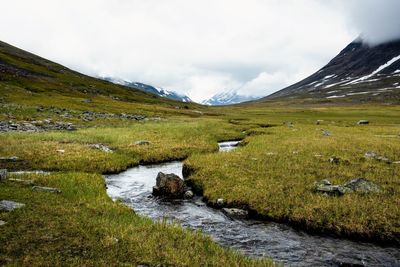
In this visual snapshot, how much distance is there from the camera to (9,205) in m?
14.8

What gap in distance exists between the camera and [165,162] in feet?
107

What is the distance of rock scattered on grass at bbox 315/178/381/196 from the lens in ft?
64.0

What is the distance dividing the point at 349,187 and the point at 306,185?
231 centimetres

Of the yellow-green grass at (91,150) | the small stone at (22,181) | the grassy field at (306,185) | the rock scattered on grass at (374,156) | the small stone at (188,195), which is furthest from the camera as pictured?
the rock scattered on grass at (374,156)

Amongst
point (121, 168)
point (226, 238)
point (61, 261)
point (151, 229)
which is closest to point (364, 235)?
point (226, 238)

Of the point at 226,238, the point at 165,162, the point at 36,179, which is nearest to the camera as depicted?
the point at 226,238

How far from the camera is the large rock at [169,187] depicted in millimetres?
21391

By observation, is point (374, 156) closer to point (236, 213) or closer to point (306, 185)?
point (306, 185)

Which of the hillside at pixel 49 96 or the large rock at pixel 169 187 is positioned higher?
the hillside at pixel 49 96

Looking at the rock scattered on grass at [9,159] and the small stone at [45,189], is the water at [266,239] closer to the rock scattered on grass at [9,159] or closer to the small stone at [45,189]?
the small stone at [45,189]

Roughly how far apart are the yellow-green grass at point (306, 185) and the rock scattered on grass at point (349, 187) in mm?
594

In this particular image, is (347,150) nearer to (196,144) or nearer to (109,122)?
(196,144)

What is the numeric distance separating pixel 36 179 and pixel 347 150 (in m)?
26.1

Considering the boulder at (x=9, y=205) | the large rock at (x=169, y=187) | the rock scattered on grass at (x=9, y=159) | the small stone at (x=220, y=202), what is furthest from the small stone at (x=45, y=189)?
the rock scattered on grass at (x=9, y=159)
